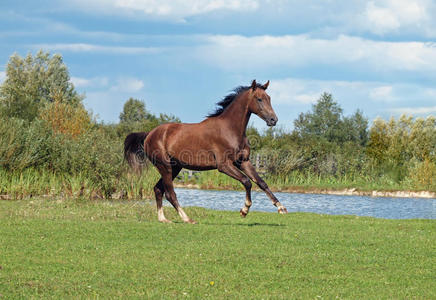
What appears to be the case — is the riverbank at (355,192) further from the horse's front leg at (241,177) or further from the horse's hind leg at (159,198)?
the horse's front leg at (241,177)

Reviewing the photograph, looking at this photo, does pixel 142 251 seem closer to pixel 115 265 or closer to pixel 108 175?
pixel 115 265

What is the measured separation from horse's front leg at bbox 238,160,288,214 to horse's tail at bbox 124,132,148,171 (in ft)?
11.2

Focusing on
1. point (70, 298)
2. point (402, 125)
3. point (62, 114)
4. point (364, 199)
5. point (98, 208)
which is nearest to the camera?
point (70, 298)

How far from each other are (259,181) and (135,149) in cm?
433

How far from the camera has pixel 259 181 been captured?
468 inches

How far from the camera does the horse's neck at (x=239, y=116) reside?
12.6 metres

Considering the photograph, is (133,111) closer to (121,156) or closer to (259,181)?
(121,156)

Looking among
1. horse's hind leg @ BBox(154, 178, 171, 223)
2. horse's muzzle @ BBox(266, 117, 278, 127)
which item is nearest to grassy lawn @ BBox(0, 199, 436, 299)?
horse's hind leg @ BBox(154, 178, 171, 223)

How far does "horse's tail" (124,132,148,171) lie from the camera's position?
48.4 feet

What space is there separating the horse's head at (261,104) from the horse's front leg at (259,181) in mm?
1053

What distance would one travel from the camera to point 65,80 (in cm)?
8444

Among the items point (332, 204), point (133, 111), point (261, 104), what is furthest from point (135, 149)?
point (133, 111)

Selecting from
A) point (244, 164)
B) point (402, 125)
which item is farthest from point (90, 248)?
Answer: point (402, 125)

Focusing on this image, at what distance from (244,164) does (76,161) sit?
1219 cm
